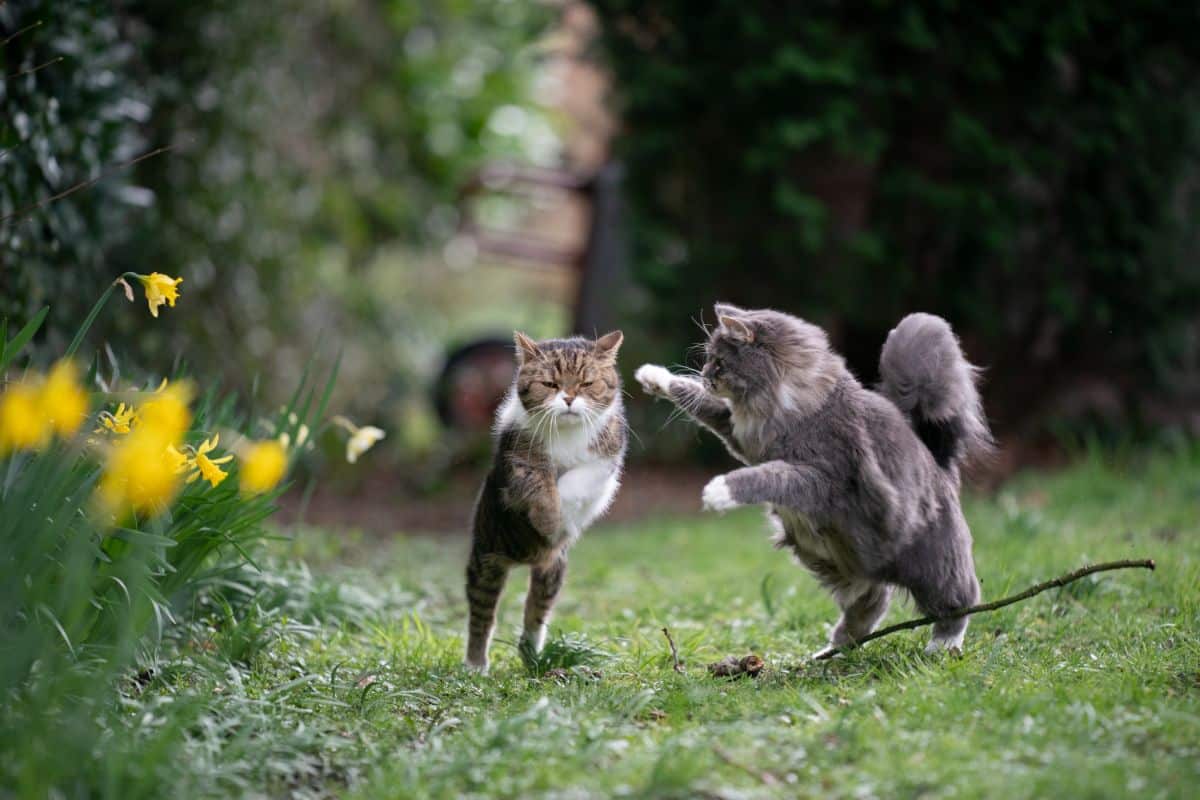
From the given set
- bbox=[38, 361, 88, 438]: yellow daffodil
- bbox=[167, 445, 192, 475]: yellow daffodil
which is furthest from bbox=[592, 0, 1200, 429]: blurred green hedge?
bbox=[38, 361, 88, 438]: yellow daffodil

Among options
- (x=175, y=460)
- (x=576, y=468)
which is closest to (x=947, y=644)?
(x=576, y=468)

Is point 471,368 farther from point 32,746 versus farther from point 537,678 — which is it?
point 32,746

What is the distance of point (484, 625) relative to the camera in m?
3.79

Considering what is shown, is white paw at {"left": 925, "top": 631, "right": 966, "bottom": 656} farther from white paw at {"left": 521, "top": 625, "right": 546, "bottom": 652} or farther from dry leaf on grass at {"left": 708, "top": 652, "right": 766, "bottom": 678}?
white paw at {"left": 521, "top": 625, "right": 546, "bottom": 652}

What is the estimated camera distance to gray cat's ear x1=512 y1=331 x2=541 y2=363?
377 centimetres

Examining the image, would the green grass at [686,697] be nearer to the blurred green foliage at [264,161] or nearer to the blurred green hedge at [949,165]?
the blurred green foliage at [264,161]

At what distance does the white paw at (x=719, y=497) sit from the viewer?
3145 mm

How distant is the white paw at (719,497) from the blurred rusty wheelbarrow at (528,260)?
20.6 feet

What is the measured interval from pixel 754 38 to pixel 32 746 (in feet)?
20.1

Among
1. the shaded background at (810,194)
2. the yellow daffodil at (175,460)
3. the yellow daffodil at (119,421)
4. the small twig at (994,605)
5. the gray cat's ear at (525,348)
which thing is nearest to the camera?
the yellow daffodil at (175,460)

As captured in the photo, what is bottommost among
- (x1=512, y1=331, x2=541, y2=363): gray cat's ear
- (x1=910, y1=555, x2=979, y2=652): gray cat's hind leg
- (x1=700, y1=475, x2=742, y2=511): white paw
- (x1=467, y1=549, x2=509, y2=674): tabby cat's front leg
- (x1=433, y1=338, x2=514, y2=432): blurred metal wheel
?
(x1=433, y1=338, x2=514, y2=432): blurred metal wheel

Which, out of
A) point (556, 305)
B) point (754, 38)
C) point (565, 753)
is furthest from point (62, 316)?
point (556, 305)

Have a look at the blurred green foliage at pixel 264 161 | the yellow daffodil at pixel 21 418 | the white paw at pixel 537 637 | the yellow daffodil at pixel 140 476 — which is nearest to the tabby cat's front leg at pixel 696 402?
the white paw at pixel 537 637

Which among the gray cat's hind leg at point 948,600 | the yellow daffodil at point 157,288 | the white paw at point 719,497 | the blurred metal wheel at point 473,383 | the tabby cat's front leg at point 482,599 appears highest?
the yellow daffodil at point 157,288
